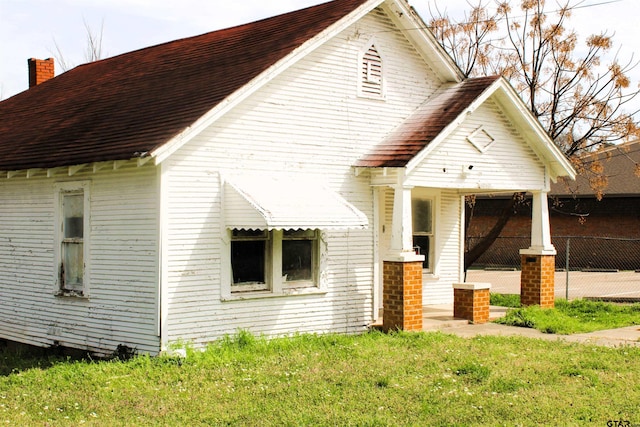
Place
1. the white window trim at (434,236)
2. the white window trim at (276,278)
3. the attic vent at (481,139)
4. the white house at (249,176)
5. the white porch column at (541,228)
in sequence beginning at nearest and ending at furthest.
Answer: the white house at (249,176)
the white window trim at (276,278)
the attic vent at (481,139)
the white porch column at (541,228)
the white window trim at (434,236)

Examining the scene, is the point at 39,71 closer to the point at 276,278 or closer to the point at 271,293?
the point at 276,278

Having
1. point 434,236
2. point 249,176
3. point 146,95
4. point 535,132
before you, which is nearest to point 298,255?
point 249,176

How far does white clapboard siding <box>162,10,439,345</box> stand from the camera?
39.5ft

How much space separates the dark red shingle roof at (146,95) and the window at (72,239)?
68 cm

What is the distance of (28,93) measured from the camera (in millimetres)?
20297

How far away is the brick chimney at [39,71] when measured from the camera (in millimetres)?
22641

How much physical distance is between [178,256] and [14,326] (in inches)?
164

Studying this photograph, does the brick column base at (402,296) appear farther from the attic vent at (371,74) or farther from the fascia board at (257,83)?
the fascia board at (257,83)

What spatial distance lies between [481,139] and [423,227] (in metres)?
3.00

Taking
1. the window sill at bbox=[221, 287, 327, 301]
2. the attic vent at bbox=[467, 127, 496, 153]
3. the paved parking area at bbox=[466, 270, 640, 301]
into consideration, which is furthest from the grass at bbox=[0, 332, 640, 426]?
the paved parking area at bbox=[466, 270, 640, 301]

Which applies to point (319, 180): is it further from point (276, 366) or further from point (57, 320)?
point (57, 320)

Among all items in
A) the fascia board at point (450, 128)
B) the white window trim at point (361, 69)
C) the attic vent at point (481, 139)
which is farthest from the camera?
the attic vent at point (481, 139)

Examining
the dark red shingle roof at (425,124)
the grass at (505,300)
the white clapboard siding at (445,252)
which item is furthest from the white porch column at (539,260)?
the dark red shingle roof at (425,124)

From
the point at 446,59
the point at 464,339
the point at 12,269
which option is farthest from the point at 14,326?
the point at 446,59
